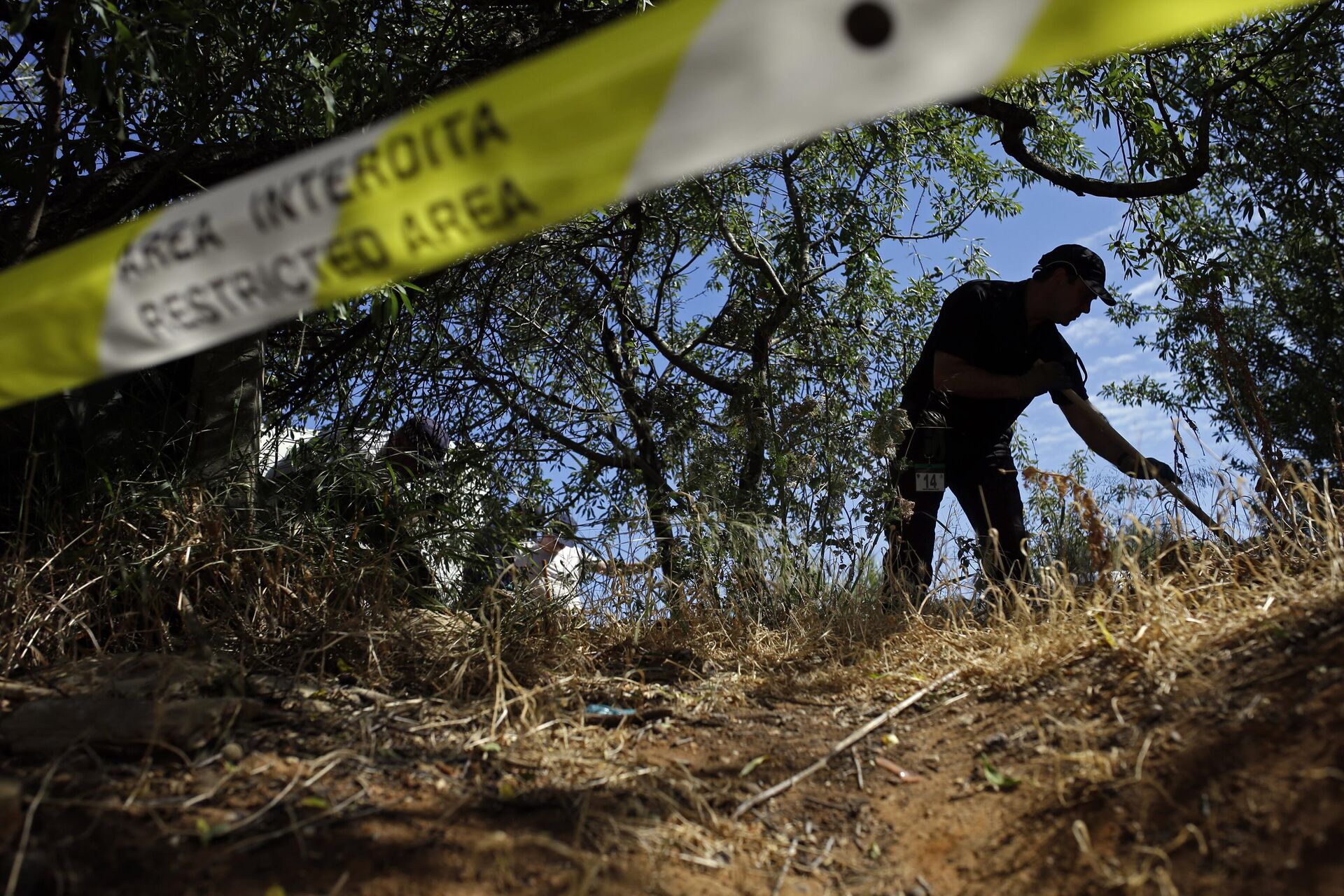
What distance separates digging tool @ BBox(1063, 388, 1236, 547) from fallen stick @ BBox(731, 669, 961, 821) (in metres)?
1.07

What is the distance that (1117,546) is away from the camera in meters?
2.68

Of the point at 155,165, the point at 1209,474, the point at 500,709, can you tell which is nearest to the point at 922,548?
the point at 1209,474

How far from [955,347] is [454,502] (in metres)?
2.48

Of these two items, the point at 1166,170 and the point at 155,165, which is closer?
the point at 155,165

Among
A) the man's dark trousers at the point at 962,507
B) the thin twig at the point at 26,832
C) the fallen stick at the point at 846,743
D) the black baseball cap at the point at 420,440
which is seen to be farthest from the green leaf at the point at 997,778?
the black baseball cap at the point at 420,440

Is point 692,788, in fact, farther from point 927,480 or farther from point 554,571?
point 927,480

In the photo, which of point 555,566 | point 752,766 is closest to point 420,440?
point 555,566

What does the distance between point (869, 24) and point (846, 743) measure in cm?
171

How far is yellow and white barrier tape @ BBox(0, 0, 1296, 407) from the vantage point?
5.02ft

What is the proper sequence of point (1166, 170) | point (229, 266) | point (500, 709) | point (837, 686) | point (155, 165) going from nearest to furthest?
point (229, 266)
point (500, 709)
point (837, 686)
point (155, 165)
point (1166, 170)

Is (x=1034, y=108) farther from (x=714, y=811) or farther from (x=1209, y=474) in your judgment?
(x=714, y=811)

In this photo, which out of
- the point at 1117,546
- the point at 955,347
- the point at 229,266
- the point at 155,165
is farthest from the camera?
the point at 955,347

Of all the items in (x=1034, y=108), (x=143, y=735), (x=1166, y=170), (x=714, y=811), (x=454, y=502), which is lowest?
(x=714, y=811)

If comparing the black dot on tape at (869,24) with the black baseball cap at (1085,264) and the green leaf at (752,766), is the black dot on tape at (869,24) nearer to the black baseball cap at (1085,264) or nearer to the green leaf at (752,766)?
the green leaf at (752,766)
